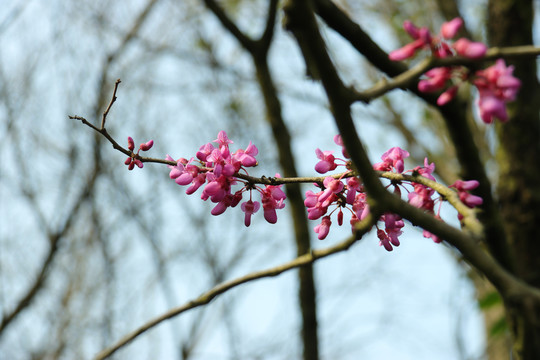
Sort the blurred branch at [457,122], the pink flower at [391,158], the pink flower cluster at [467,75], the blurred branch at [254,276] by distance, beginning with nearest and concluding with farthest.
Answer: the pink flower cluster at [467,75] → the blurred branch at [254,276] → the pink flower at [391,158] → the blurred branch at [457,122]

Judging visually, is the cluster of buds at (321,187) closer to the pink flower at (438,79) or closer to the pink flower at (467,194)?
the pink flower at (467,194)

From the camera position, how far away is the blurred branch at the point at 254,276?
1.20 m

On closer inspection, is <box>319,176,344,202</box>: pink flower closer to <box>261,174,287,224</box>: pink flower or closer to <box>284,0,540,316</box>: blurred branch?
<box>261,174,287,224</box>: pink flower

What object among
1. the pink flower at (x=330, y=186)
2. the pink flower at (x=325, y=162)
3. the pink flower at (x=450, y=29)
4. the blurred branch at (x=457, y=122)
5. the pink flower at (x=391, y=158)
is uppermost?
the blurred branch at (x=457, y=122)

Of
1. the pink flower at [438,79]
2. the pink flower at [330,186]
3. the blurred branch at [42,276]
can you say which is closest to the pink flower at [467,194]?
the pink flower at [330,186]

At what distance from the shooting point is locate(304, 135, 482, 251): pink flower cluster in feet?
4.81

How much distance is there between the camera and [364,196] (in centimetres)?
157

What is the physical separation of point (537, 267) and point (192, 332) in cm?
570

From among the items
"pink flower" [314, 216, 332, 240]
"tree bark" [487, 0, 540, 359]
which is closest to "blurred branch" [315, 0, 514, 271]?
"tree bark" [487, 0, 540, 359]

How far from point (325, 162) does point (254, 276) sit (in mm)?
426

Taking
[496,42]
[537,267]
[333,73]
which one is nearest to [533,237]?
[537,267]

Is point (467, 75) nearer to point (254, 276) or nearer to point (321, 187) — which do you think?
point (321, 187)

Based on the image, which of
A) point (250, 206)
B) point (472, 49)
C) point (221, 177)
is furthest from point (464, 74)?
point (250, 206)

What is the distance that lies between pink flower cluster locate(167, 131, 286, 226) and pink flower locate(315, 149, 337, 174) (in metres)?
0.13
